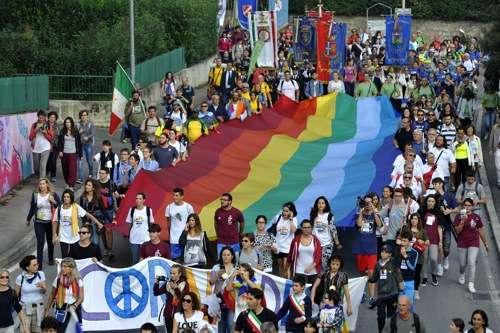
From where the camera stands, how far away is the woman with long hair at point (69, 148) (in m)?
24.7

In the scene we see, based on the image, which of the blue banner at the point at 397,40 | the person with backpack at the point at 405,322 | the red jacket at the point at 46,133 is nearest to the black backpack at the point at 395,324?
the person with backpack at the point at 405,322

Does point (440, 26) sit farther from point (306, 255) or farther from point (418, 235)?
point (306, 255)

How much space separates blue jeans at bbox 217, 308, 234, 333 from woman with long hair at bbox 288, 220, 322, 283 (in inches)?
59.8

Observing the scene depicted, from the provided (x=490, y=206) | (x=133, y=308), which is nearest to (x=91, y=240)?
(x=133, y=308)

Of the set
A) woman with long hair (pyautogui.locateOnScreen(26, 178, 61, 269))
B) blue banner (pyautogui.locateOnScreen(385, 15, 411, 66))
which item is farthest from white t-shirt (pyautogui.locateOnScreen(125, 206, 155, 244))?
blue banner (pyautogui.locateOnScreen(385, 15, 411, 66))

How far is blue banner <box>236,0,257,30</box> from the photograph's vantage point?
40.1m

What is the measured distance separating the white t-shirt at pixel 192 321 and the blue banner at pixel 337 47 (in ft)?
70.6

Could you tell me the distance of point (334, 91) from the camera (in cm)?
3200

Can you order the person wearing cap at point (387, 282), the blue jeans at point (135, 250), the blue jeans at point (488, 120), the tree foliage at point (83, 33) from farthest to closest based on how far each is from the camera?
the tree foliage at point (83, 33) < the blue jeans at point (488, 120) < the blue jeans at point (135, 250) < the person wearing cap at point (387, 282)

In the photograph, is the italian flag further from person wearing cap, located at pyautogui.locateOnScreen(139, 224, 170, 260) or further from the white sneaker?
person wearing cap, located at pyautogui.locateOnScreen(139, 224, 170, 260)

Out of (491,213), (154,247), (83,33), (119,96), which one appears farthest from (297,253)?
(83,33)

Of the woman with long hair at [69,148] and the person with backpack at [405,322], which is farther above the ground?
the woman with long hair at [69,148]

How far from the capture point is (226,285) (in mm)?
15297

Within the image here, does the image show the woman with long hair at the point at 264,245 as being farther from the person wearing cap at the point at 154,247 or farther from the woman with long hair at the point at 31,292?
the woman with long hair at the point at 31,292
